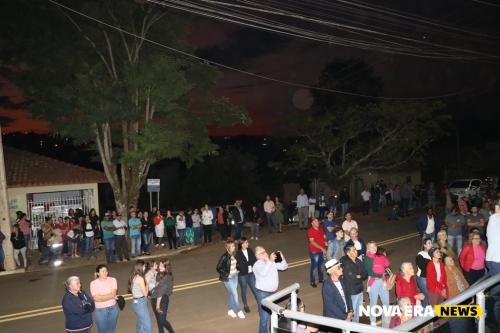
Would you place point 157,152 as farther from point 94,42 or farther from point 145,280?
point 145,280

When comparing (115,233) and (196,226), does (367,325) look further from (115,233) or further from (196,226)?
(196,226)

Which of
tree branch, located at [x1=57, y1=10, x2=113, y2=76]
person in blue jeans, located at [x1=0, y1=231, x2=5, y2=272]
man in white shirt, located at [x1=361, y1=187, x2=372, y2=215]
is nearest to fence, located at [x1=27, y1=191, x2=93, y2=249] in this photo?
person in blue jeans, located at [x1=0, y1=231, x2=5, y2=272]

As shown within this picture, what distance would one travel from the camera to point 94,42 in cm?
1886

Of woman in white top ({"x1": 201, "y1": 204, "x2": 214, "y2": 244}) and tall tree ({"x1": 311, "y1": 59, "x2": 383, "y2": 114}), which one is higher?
tall tree ({"x1": 311, "y1": 59, "x2": 383, "y2": 114})

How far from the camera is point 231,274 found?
9469 mm

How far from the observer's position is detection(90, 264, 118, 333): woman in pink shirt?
7.60m

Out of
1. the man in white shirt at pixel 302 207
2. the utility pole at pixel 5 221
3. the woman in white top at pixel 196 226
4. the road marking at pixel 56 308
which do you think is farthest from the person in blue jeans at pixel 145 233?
the man in white shirt at pixel 302 207

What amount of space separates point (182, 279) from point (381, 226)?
12031 mm

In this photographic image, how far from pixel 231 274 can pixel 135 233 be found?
333 inches

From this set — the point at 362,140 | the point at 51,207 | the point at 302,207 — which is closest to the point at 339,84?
the point at 362,140

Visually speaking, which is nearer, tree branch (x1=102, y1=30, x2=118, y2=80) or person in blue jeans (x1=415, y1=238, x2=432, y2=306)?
person in blue jeans (x1=415, y1=238, x2=432, y2=306)

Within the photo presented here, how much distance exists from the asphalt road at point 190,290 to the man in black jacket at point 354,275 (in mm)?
1668

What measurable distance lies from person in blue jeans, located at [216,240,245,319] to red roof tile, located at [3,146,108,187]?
13.5 metres

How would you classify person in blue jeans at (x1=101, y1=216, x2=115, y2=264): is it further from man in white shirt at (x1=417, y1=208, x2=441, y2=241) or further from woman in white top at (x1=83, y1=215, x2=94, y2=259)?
man in white shirt at (x1=417, y1=208, x2=441, y2=241)
